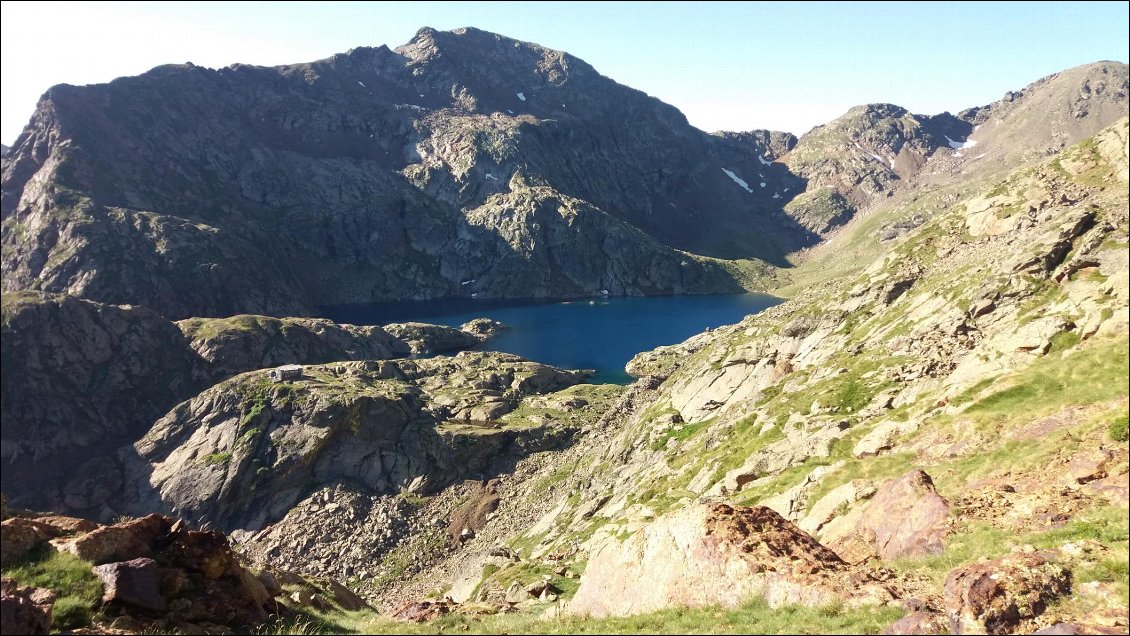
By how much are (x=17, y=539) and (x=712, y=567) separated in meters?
22.3

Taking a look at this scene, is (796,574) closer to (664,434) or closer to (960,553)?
(960,553)

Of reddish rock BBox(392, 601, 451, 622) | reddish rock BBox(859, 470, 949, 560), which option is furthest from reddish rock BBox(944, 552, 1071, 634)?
reddish rock BBox(392, 601, 451, 622)

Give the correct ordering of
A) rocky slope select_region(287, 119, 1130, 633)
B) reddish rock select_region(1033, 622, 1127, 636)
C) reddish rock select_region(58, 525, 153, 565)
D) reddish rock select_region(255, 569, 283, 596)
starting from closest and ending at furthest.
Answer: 1. reddish rock select_region(1033, 622, 1127, 636)
2. reddish rock select_region(58, 525, 153, 565)
3. rocky slope select_region(287, 119, 1130, 633)
4. reddish rock select_region(255, 569, 283, 596)

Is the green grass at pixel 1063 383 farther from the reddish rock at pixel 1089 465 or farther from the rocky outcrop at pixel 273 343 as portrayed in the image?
the rocky outcrop at pixel 273 343

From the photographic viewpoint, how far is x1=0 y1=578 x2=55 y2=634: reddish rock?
12.9 metres

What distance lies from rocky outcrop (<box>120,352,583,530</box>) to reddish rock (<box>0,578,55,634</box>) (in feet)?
228

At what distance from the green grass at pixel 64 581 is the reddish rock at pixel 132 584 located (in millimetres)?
225

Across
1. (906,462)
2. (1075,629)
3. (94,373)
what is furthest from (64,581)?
(94,373)

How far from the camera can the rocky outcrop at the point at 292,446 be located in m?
79.7

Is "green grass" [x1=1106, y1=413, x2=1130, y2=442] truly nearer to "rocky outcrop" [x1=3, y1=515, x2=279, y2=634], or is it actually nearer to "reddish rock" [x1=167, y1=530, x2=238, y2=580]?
"rocky outcrop" [x1=3, y1=515, x2=279, y2=634]

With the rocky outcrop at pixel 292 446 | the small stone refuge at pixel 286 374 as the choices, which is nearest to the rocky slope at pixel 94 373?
the rocky outcrop at pixel 292 446

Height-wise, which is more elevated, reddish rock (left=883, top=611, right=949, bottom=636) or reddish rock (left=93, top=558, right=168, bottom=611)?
reddish rock (left=93, top=558, right=168, bottom=611)

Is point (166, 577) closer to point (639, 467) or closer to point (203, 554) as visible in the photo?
point (203, 554)

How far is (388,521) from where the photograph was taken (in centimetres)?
7250
